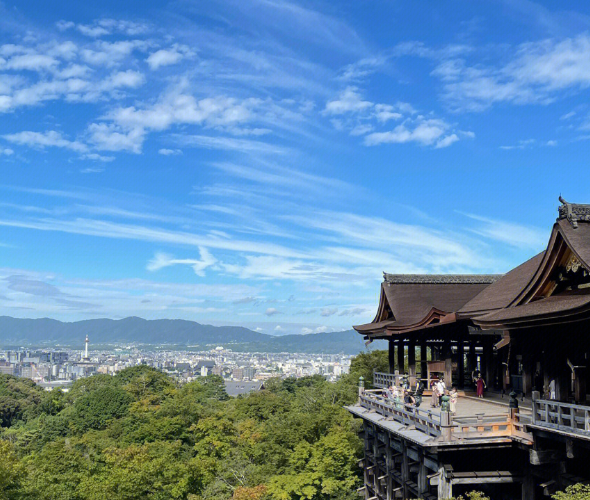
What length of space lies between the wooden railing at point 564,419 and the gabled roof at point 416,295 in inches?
405

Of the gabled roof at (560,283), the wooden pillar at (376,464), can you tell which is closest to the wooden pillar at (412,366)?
the wooden pillar at (376,464)

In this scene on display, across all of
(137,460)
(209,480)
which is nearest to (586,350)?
(137,460)

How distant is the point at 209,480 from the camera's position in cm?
3519

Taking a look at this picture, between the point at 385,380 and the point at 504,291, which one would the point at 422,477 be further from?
the point at 385,380

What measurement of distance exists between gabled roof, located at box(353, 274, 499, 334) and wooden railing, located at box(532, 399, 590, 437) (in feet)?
33.7

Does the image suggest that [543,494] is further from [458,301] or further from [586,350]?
[458,301]

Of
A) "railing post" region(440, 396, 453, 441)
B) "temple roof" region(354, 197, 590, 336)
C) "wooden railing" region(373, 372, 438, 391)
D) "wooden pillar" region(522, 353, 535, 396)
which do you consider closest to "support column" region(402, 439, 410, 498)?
"wooden pillar" region(522, 353, 535, 396)

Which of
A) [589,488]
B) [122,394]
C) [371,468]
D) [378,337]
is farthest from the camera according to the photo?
[122,394]

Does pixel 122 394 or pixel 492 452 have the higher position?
pixel 492 452

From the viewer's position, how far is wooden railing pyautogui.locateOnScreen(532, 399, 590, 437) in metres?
11.3

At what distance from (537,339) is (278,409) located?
58.2m

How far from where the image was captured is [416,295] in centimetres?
2619

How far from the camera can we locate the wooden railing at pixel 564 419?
1129 cm

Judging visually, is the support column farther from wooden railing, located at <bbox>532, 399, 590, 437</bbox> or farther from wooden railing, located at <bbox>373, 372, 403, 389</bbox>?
wooden railing, located at <bbox>373, 372, 403, 389</bbox>
